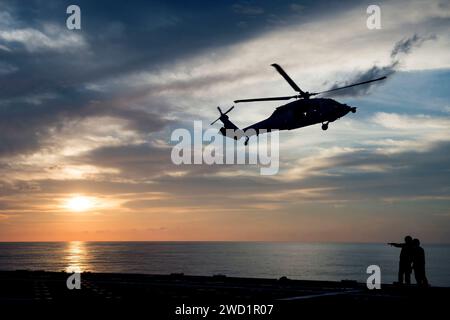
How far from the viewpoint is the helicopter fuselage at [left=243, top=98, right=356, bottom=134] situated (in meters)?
35.6

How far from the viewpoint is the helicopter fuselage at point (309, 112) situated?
35594 millimetres

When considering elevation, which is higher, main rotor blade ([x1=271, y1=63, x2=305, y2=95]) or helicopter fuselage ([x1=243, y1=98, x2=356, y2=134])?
main rotor blade ([x1=271, y1=63, x2=305, y2=95])

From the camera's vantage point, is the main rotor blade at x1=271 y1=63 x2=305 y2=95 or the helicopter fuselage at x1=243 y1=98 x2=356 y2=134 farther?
the helicopter fuselage at x1=243 y1=98 x2=356 y2=134

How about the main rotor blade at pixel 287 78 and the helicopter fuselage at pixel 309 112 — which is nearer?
the main rotor blade at pixel 287 78

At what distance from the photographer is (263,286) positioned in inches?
1142

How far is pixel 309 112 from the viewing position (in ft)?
Result: 118

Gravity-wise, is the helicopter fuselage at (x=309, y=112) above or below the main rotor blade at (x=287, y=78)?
below

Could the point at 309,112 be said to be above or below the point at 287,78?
below

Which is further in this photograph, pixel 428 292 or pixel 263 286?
pixel 263 286

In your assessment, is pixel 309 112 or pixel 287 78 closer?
pixel 287 78
